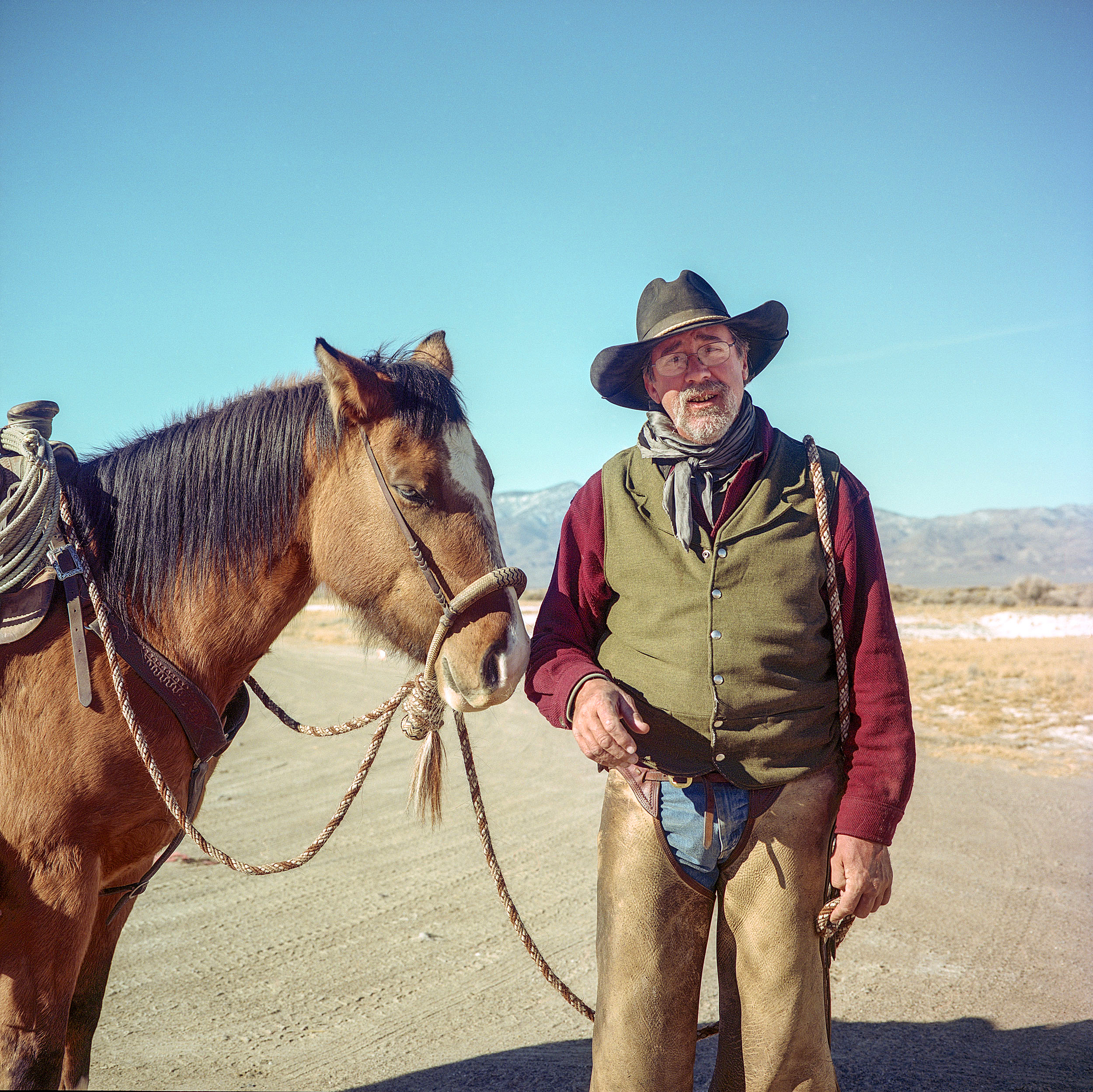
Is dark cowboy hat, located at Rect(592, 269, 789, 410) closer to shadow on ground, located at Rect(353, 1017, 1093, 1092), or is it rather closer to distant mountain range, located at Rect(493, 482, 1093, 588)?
shadow on ground, located at Rect(353, 1017, 1093, 1092)

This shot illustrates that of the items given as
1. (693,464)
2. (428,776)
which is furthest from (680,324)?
(428,776)

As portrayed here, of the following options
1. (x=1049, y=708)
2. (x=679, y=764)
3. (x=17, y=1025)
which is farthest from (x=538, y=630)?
(x=1049, y=708)

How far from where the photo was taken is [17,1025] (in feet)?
6.45

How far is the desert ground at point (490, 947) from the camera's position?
3.45 m

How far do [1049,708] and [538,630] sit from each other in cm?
1200

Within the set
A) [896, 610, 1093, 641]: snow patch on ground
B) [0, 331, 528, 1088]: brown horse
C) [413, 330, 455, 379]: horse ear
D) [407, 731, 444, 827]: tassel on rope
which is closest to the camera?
[0, 331, 528, 1088]: brown horse

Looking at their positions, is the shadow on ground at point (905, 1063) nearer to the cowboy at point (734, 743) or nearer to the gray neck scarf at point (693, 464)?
the cowboy at point (734, 743)

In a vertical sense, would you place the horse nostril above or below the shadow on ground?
above

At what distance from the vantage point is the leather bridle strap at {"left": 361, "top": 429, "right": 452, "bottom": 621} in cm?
226

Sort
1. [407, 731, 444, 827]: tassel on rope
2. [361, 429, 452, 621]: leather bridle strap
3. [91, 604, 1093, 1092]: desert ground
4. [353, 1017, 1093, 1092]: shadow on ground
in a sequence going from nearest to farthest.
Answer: [361, 429, 452, 621]: leather bridle strap, [407, 731, 444, 827]: tassel on rope, [353, 1017, 1093, 1092]: shadow on ground, [91, 604, 1093, 1092]: desert ground

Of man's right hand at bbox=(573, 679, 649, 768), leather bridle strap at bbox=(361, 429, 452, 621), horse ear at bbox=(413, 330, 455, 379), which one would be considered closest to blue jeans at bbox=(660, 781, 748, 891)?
man's right hand at bbox=(573, 679, 649, 768)

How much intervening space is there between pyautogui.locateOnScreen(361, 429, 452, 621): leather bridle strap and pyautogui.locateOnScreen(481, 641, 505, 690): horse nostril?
0.15m

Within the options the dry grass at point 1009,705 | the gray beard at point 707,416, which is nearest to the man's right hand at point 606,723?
the gray beard at point 707,416

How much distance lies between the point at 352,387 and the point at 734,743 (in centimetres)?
146
